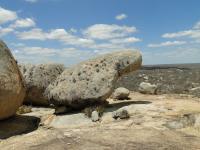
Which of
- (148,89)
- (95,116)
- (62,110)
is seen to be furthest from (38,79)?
(148,89)

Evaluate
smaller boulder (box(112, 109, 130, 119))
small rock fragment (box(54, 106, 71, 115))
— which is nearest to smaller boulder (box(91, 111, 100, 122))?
smaller boulder (box(112, 109, 130, 119))

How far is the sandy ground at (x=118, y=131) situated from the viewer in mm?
12266

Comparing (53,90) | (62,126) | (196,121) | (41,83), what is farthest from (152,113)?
(41,83)

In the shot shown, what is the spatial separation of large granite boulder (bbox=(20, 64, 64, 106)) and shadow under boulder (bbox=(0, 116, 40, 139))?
11.8ft

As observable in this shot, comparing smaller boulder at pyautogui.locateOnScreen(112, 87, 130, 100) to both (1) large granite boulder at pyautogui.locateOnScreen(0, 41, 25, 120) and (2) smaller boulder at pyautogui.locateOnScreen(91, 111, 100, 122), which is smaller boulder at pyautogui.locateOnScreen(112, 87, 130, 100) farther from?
(1) large granite boulder at pyautogui.locateOnScreen(0, 41, 25, 120)

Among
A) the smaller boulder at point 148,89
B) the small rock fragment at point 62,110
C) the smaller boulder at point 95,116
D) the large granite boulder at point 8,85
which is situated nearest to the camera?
the large granite boulder at point 8,85

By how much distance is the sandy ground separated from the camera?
12266 mm

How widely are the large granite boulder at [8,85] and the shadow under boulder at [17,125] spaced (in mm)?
394

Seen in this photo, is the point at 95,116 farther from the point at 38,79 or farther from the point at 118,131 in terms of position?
the point at 38,79

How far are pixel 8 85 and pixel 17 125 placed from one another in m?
2.14

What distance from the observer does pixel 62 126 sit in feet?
52.0

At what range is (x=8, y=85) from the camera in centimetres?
1532

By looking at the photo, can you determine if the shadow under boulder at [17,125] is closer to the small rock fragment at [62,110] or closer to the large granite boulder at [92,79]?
the small rock fragment at [62,110]

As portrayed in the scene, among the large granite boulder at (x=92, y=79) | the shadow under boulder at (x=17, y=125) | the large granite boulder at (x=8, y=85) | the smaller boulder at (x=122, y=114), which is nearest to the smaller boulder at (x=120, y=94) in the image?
the large granite boulder at (x=92, y=79)
